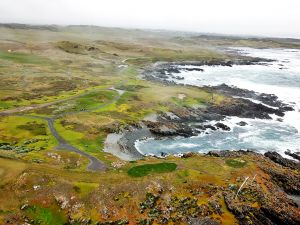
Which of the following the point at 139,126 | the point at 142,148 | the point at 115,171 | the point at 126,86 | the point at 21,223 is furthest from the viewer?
the point at 126,86

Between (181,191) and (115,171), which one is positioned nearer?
(181,191)

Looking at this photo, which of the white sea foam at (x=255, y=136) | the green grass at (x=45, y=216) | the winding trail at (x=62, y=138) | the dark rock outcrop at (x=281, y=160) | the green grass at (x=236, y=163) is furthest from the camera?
the white sea foam at (x=255, y=136)

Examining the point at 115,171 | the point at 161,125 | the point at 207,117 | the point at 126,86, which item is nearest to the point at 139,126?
the point at 161,125

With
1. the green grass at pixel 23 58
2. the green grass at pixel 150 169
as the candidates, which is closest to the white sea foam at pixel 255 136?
the green grass at pixel 150 169

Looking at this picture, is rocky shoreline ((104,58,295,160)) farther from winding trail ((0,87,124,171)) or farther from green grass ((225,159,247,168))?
green grass ((225,159,247,168))

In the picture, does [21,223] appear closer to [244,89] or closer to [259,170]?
[259,170]

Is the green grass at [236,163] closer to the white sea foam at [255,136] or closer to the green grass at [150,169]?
the green grass at [150,169]
